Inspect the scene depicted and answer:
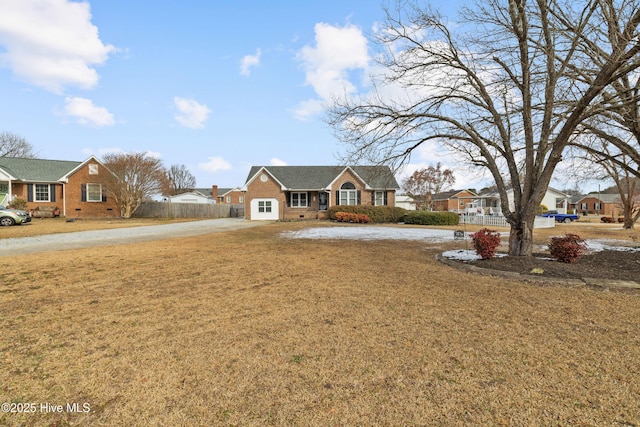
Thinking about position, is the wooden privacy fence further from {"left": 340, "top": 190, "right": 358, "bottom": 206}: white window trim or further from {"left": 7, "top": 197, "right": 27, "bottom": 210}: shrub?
{"left": 340, "top": 190, "right": 358, "bottom": 206}: white window trim

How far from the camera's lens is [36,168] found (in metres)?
29.9

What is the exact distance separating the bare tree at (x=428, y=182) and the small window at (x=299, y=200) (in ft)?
60.0

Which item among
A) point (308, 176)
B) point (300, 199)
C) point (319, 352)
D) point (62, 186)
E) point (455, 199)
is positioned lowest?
point (319, 352)

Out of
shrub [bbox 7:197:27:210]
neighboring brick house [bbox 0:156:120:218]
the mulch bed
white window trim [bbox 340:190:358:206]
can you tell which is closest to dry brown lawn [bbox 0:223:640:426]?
the mulch bed

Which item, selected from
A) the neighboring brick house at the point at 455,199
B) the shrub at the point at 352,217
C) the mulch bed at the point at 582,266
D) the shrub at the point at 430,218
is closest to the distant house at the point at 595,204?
the neighboring brick house at the point at 455,199

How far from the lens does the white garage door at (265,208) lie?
3134 cm

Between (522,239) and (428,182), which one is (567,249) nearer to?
(522,239)

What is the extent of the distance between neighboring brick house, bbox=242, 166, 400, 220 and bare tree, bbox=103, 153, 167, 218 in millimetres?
9157

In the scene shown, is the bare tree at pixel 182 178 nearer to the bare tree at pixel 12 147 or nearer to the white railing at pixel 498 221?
the bare tree at pixel 12 147

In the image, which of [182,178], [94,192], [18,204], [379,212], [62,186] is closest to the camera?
[18,204]

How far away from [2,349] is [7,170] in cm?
3403

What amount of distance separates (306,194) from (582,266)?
85.3 ft

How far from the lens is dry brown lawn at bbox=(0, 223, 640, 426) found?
2.46m

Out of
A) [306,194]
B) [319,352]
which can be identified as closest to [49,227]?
[306,194]
